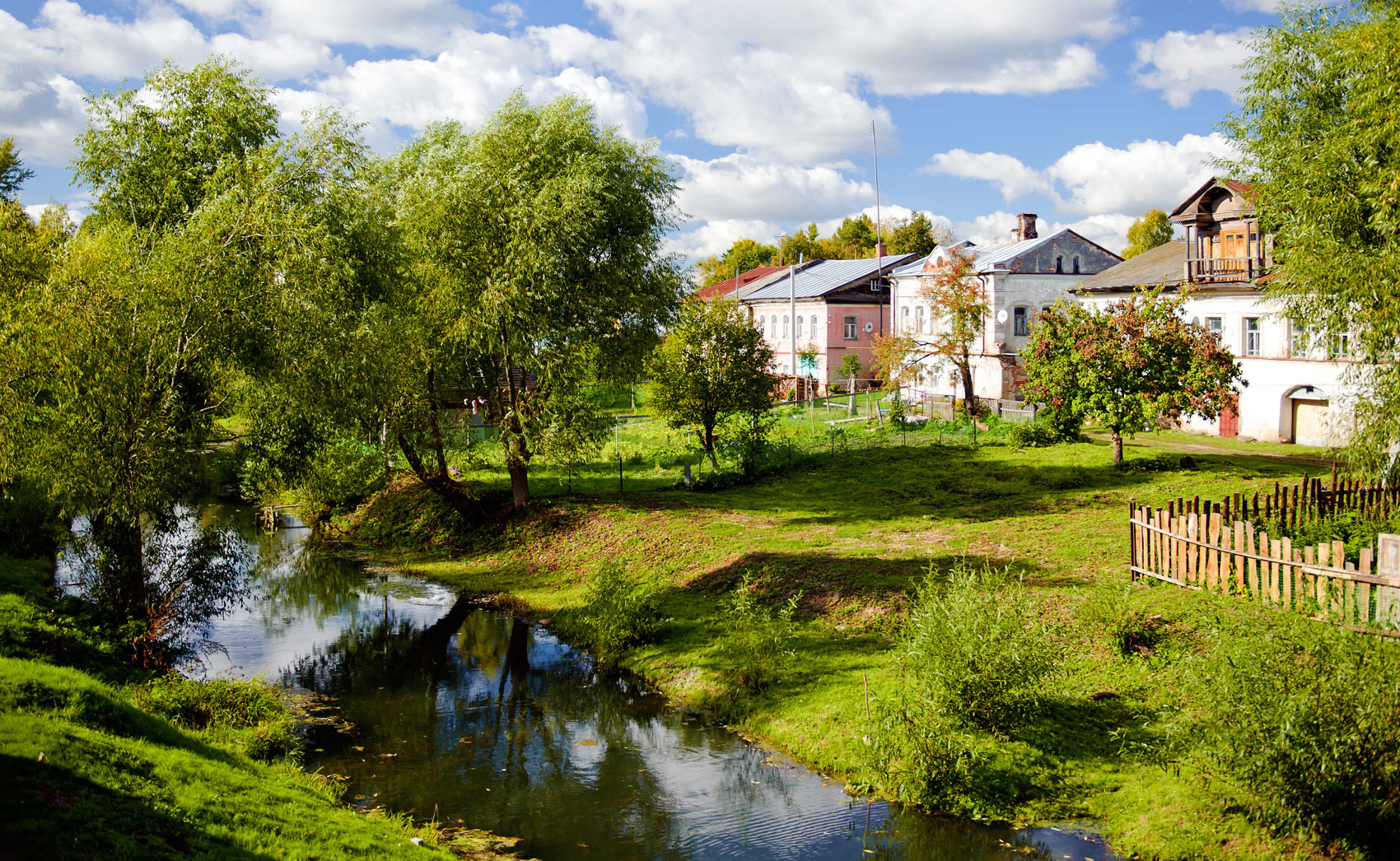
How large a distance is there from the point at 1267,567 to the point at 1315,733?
16.1ft

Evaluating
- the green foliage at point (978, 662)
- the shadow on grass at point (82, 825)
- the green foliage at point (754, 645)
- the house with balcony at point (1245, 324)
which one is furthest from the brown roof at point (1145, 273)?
the shadow on grass at point (82, 825)

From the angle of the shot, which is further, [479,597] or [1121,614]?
[479,597]

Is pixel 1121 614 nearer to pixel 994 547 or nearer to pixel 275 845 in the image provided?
pixel 994 547

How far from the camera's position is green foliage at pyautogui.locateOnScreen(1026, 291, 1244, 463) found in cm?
2647

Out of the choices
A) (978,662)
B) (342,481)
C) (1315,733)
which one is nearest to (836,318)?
(342,481)

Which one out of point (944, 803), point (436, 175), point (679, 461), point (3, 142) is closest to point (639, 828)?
point (944, 803)

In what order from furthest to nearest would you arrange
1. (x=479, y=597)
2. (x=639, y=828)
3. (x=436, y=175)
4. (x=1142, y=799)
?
(x=436, y=175)
(x=479, y=597)
(x=639, y=828)
(x=1142, y=799)

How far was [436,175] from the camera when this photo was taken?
24922 millimetres

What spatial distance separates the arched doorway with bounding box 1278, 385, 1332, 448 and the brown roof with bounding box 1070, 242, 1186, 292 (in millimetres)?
6754

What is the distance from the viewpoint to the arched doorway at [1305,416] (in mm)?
33531

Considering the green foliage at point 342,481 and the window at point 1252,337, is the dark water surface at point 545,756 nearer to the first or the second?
the green foliage at point 342,481

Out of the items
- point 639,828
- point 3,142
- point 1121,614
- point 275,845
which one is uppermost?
point 3,142

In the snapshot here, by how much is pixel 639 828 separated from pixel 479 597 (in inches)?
485

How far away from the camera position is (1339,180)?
52.2 feet
